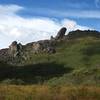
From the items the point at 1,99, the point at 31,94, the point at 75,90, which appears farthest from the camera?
the point at 75,90

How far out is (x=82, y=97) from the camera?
72.4 ft

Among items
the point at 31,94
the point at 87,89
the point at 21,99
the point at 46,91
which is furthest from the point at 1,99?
the point at 87,89

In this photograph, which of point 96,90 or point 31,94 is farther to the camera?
point 96,90

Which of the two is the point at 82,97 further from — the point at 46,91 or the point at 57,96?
the point at 46,91

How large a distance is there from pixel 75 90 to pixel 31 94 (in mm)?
3099

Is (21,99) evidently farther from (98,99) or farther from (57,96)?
(98,99)

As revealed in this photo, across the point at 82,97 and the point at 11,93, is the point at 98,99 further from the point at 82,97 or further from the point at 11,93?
the point at 11,93

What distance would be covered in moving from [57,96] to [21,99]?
206cm

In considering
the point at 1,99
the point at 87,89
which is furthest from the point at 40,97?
the point at 87,89

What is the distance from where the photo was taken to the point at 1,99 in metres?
21.0

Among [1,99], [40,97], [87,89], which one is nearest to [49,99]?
[40,97]

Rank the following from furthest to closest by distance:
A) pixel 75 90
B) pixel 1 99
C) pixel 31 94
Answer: pixel 75 90 < pixel 31 94 < pixel 1 99

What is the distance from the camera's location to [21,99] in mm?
21172

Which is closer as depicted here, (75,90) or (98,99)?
(98,99)
